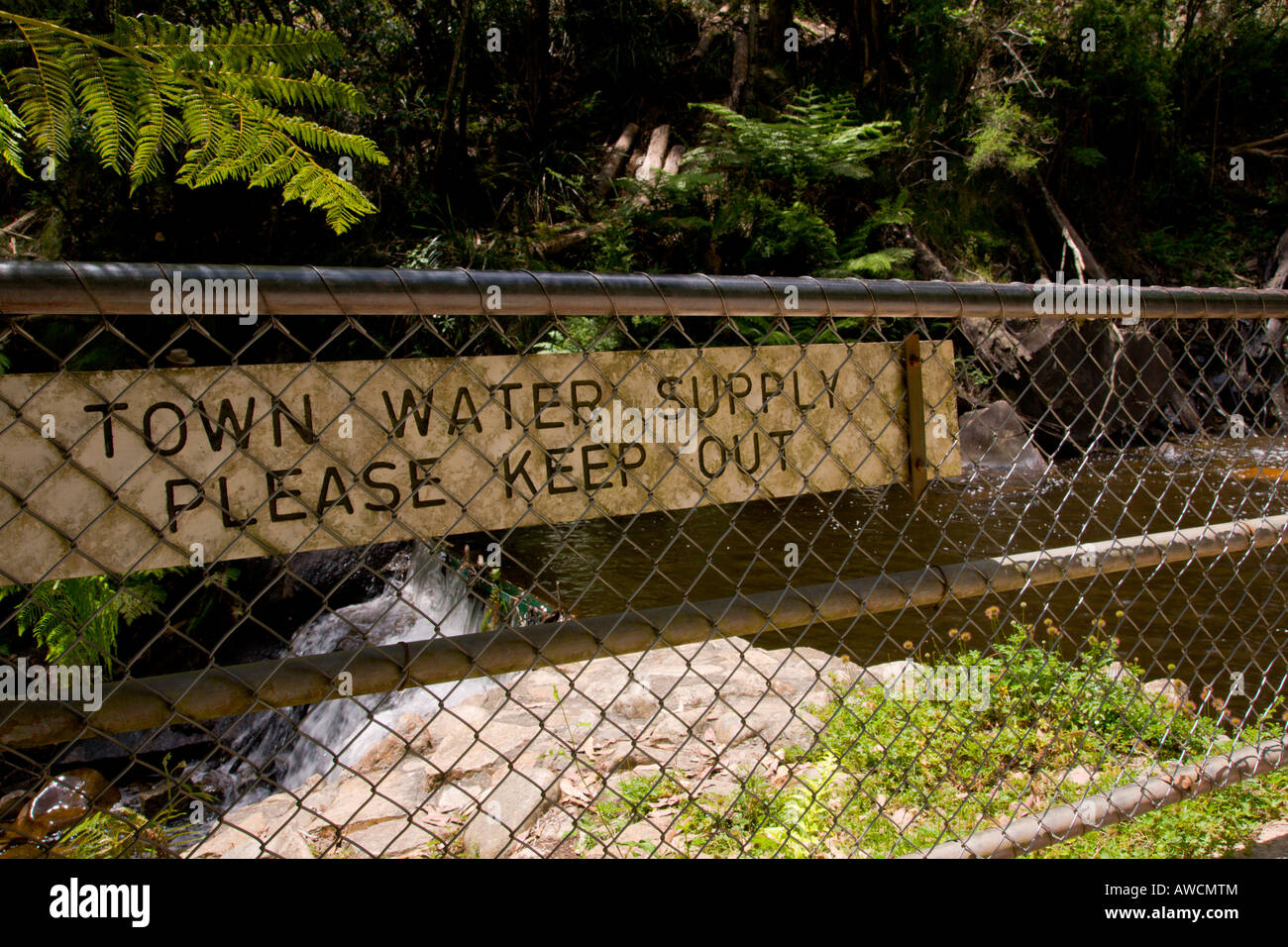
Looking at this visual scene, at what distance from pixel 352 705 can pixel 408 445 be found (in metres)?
3.64

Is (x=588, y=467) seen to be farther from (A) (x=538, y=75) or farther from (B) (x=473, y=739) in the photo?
(A) (x=538, y=75)

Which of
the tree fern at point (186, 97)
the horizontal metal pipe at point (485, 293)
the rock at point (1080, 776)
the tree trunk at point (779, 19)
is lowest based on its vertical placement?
the rock at point (1080, 776)

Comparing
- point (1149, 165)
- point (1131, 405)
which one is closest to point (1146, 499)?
point (1131, 405)

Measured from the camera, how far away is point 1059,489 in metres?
8.04

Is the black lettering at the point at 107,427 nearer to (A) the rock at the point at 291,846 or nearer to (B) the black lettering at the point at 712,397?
(B) the black lettering at the point at 712,397

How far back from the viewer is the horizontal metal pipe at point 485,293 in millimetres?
995

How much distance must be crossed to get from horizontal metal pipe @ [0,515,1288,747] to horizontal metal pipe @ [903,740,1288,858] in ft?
1.67

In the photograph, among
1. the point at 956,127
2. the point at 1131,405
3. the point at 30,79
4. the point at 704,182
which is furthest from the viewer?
the point at 956,127

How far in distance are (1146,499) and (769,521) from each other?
3.35 m

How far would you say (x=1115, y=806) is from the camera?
5.89ft

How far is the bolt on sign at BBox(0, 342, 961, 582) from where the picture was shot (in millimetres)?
1039

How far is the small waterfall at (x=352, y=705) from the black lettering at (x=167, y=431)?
236cm

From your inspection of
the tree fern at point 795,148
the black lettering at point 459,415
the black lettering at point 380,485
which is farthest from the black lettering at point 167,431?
Result: the tree fern at point 795,148
